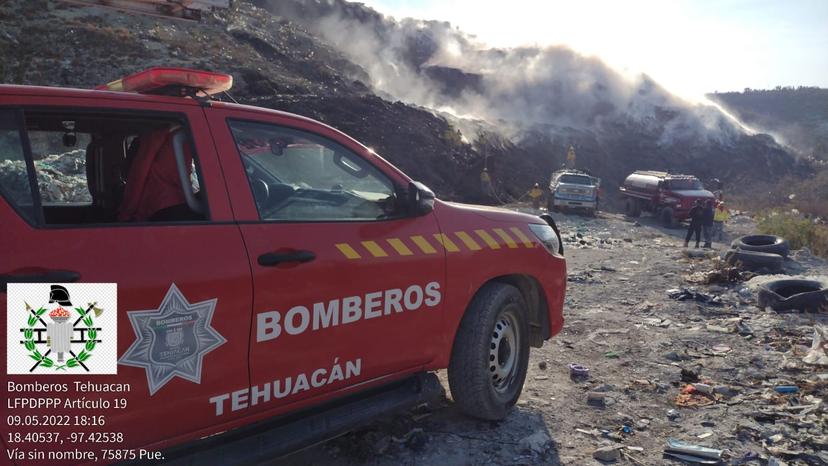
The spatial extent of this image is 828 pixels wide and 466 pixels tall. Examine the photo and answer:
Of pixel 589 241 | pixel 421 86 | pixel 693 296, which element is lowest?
pixel 589 241

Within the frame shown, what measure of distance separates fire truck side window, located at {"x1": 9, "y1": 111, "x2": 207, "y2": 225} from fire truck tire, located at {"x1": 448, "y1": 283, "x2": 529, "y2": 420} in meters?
1.84

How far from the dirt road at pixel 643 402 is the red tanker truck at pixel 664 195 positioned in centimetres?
1399

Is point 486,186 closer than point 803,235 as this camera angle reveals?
No

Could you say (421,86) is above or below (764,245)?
Result: above

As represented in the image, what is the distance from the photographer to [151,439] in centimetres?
232

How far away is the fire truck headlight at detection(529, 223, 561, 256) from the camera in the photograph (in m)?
4.23

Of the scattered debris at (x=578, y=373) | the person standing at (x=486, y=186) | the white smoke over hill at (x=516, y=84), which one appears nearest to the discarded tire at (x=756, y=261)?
the scattered debris at (x=578, y=373)

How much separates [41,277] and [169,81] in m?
1.05

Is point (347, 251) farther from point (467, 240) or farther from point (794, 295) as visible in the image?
point (794, 295)

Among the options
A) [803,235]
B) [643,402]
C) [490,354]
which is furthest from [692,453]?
[803,235]

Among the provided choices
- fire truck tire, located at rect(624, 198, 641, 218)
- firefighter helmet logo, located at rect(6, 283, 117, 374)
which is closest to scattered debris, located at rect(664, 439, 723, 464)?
firefighter helmet logo, located at rect(6, 283, 117, 374)

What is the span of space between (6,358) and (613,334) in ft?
18.7

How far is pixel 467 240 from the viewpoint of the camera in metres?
3.63

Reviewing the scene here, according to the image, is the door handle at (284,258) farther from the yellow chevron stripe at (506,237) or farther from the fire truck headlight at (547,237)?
the fire truck headlight at (547,237)
